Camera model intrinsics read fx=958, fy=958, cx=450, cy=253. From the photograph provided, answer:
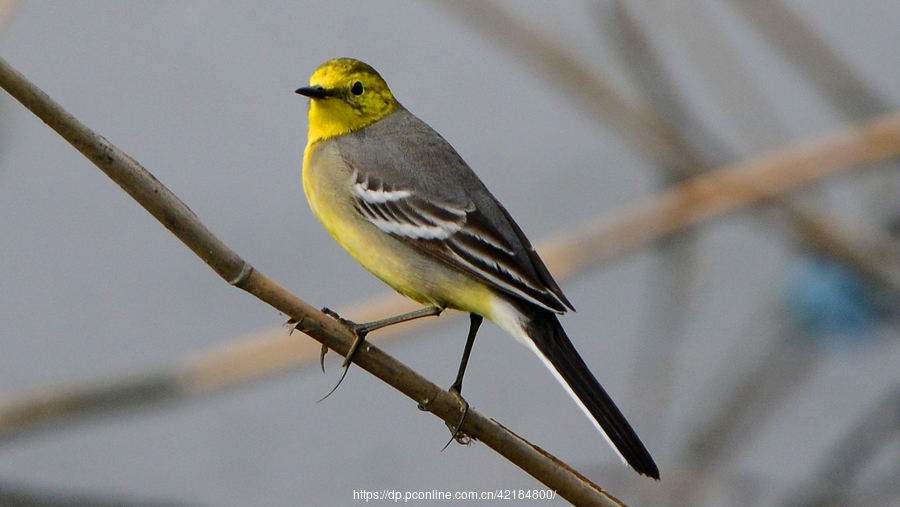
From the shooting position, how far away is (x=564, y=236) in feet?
9.56

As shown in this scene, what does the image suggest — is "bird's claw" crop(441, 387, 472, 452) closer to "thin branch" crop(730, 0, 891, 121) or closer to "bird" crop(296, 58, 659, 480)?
"bird" crop(296, 58, 659, 480)

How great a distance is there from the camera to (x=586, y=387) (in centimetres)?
181

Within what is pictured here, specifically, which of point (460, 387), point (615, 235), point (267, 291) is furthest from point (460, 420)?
point (615, 235)

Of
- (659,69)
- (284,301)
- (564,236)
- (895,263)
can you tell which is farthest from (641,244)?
(284,301)

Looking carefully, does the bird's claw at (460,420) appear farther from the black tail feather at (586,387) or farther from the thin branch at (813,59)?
the thin branch at (813,59)

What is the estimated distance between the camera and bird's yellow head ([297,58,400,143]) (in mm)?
2229

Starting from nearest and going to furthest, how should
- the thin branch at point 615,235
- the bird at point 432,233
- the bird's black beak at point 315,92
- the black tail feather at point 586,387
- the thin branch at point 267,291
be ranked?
the thin branch at point 267,291 → the black tail feather at point 586,387 → the bird at point 432,233 → the bird's black beak at point 315,92 → the thin branch at point 615,235

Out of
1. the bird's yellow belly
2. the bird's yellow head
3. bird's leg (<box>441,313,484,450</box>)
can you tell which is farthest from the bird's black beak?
bird's leg (<box>441,313,484,450</box>)

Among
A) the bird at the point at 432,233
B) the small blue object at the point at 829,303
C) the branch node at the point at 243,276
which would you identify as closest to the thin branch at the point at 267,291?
the branch node at the point at 243,276

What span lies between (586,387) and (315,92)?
890mm

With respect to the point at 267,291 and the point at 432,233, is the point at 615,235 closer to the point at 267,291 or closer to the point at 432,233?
the point at 432,233

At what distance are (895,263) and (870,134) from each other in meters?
0.60

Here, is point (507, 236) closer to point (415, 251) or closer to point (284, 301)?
point (415, 251)

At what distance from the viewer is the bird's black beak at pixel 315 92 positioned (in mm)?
2088
